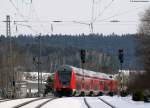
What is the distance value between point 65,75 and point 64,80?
79 centimetres

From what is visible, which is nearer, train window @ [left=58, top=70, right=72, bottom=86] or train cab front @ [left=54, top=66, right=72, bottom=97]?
train window @ [left=58, top=70, right=72, bottom=86]

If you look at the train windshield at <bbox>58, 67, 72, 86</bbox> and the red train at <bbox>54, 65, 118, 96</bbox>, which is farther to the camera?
the red train at <bbox>54, 65, 118, 96</bbox>

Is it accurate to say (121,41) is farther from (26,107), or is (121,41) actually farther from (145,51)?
(26,107)

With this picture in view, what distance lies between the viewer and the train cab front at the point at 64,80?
2781 inches

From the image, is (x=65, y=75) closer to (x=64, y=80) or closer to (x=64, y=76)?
(x=64, y=76)

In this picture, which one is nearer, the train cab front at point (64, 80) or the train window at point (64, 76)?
the train window at point (64, 76)

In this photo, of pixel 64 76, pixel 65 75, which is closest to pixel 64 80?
pixel 64 76

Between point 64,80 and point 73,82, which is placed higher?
point 64,80

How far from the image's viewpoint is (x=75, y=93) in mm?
73875

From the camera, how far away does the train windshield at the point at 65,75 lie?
2776 inches

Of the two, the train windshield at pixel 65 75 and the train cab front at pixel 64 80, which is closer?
the train windshield at pixel 65 75

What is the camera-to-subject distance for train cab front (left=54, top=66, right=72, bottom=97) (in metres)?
70.6

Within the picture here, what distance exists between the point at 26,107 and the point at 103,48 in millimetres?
129404

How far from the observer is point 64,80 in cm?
7150
